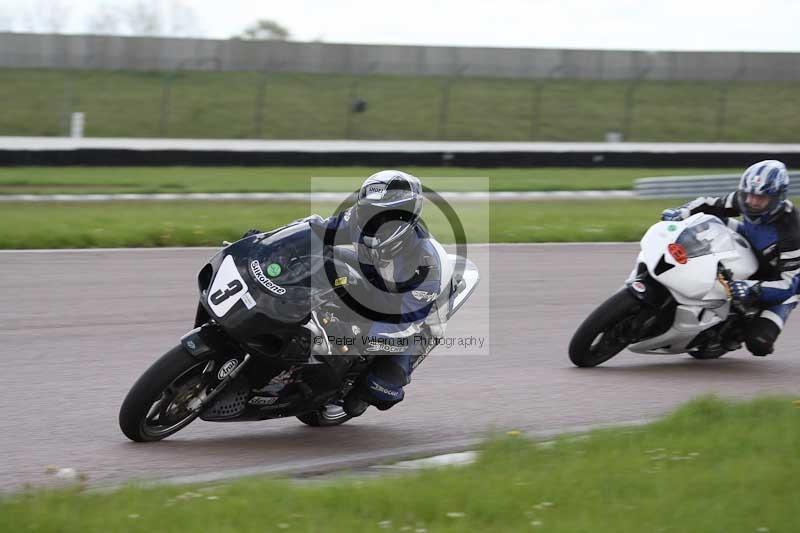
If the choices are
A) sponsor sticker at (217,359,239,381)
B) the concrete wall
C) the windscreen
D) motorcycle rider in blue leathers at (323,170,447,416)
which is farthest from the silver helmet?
the concrete wall

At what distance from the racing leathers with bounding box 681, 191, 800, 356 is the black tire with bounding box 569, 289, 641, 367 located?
97 cm

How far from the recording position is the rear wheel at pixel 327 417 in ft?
21.5

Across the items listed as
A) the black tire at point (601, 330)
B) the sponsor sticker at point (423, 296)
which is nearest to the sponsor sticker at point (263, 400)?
the sponsor sticker at point (423, 296)

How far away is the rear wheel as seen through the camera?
21.5ft

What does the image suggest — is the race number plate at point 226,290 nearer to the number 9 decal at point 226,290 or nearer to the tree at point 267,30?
the number 9 decal at point 226,290

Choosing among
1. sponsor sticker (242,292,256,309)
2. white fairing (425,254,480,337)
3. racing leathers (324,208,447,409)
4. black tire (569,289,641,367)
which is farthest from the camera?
black tire (569,289,641,367)

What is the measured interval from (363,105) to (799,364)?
88.7 ft

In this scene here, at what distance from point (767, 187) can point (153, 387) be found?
4696 mm

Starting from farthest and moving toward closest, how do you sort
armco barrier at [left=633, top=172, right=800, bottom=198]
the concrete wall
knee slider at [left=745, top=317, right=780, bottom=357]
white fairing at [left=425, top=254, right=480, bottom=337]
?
the concrete wall
armco barrier at [left=633, top=172, right=800, bottom=198]
knee slider at [left=745, top=317, right=780, bottom=357]
white fairing at [left=425, top=254, right=480, bottom=337]

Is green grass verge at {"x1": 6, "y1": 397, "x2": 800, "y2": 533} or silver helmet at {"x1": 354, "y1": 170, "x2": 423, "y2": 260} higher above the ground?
silver helmet at {"x1": 354, "y1": 170, "x2": 423, "y2": 260}

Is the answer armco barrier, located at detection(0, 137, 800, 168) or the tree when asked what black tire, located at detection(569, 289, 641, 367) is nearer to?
armco barrier, located at detection(0, 137, 800, 168)

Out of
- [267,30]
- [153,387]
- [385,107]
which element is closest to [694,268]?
[153,387]

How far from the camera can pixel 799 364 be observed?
28.3 feet

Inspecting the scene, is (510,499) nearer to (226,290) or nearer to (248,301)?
(248,301)
